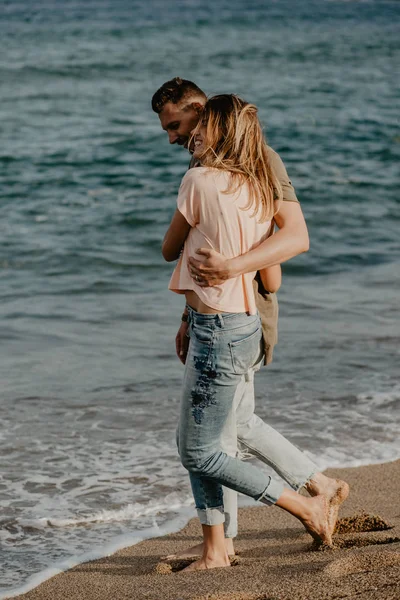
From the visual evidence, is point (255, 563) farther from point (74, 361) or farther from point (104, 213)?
point (104, 213)

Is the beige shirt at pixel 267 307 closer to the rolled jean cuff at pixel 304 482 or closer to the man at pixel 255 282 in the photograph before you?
the man at pixel 255 282

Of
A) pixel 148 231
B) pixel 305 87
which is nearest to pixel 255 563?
pixel 148 231

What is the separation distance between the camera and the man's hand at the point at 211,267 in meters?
3.22

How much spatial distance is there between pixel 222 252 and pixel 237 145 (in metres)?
0.38

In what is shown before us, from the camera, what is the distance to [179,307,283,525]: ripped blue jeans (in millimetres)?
3307

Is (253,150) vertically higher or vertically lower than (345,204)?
higher

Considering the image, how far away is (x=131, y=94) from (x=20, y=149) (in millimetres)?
7036

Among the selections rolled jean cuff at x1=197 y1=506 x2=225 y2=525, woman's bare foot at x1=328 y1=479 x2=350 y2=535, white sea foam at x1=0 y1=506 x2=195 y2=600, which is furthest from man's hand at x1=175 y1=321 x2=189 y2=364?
white sea foam at x1=0 y1=506 x2=195 y2=600

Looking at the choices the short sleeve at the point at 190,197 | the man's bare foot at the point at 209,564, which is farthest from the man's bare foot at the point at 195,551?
the short sleeve at the point at 190,197

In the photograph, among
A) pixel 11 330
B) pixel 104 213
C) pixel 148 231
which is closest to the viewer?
pixel 11 330

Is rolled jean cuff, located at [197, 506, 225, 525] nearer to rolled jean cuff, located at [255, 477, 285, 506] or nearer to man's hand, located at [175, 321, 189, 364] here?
rolled jean cuff, located at [255, 477, 285, 506]

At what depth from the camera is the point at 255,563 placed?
3.69 m

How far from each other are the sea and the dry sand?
171 mm

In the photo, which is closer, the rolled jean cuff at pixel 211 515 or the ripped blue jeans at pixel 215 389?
the ripped blue jeans at pixel 215 389
